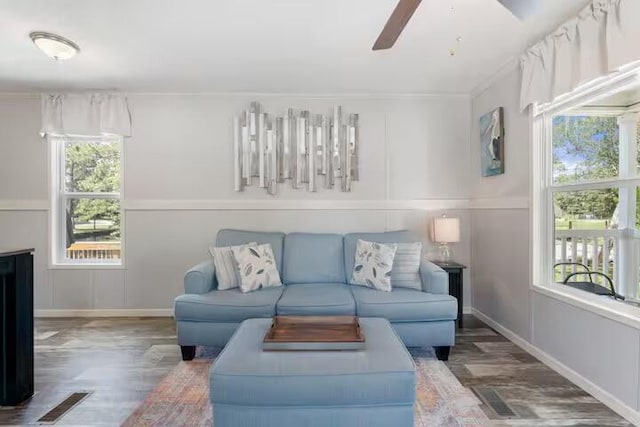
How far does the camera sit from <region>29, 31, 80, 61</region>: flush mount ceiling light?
251 cm

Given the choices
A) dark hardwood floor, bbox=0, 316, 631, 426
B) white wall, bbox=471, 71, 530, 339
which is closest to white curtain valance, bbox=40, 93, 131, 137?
dark hardwood floor, bbox=0, 316, 631, 426

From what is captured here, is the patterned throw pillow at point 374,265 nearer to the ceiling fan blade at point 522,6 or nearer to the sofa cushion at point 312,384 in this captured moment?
the sofa cushion at point 312,384

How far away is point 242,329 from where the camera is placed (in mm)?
2191

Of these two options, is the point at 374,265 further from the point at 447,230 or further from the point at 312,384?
the point at 312,384

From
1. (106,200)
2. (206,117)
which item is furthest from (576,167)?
(106,200)

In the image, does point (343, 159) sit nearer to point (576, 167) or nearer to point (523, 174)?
point (523, 174)

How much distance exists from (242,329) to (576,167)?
8.10ft

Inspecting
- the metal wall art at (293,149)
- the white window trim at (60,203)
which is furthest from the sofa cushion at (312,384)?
the white window trim at (60,203)

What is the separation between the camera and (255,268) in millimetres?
3062

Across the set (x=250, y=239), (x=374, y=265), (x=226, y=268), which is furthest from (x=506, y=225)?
(x=226, y=268)

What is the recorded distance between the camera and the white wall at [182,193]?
3824 mm

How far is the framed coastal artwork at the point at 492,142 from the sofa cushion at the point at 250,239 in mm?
2086

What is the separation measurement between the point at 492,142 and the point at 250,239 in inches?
95.6

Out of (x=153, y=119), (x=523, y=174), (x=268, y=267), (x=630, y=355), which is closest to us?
(x=630, y=355)
